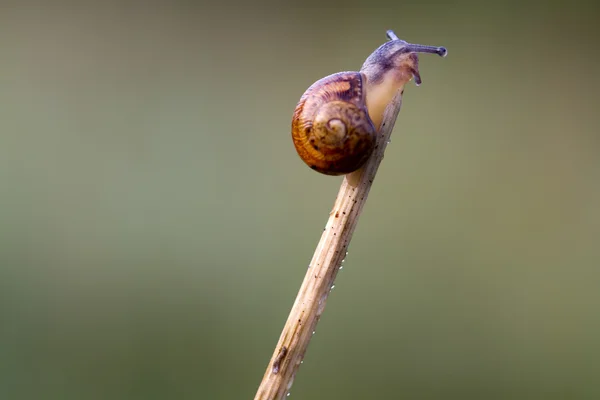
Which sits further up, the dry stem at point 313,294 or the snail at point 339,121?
the snail at point 339,121

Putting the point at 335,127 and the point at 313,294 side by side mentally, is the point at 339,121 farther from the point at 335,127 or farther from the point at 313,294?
the point at 313,294

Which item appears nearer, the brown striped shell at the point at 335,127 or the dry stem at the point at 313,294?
the dry stem at the point at 313,294

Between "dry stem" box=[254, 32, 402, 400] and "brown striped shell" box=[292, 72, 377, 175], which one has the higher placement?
"brown striped shell" box=[292, 72, 377, 175]

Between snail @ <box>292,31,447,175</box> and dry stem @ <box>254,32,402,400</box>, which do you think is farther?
snail @ <box>292,31,447,175</box>

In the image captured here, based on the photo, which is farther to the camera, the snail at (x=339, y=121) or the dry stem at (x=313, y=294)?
the snail at (x=339, y=121)

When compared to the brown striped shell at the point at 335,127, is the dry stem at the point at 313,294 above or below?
below

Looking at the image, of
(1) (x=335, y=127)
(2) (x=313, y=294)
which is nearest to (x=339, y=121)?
(1) (x=335, y=127)
